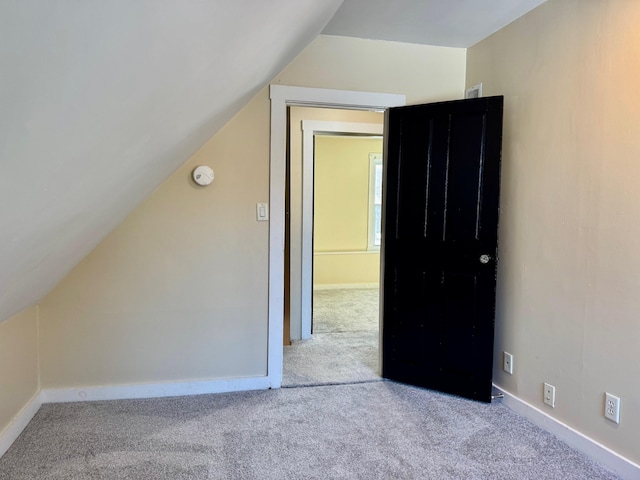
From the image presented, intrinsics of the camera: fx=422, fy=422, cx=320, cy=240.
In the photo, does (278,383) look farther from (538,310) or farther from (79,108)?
(79,108)

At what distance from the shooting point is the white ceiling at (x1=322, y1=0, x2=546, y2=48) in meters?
2.26

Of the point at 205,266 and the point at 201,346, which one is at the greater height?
the point at 205,266

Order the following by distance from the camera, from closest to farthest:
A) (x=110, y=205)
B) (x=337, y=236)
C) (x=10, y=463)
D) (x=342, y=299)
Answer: (x=110, y=205) < (x=10, y=463) < (x=342, y=299) < (x=337, y=236)

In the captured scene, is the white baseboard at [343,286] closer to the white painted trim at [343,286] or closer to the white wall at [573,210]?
the white painted trim at [343,286]

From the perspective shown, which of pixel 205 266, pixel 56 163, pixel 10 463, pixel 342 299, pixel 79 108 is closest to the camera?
pixel 79 108

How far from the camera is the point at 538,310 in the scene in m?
2.31

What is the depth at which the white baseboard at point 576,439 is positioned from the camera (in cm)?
184

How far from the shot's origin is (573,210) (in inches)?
82.2

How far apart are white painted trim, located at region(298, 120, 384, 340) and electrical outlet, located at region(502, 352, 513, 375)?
5.77 feet

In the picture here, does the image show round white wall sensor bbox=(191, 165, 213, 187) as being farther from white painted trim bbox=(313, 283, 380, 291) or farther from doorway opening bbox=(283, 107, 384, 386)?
white painted trim bbox=(313, 283, 380, 291)

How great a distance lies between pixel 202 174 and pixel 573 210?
200cm

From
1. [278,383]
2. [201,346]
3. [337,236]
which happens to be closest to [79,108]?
[201,346]

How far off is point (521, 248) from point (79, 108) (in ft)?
7.63

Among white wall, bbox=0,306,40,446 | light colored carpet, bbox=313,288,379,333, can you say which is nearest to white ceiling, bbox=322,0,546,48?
white wall, bbox=0,306,40,446
